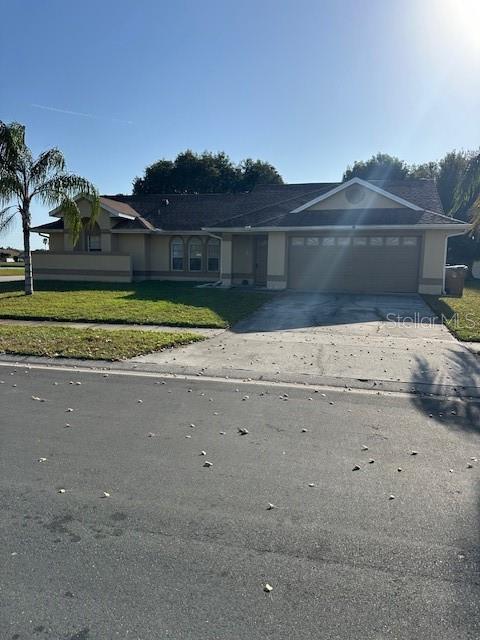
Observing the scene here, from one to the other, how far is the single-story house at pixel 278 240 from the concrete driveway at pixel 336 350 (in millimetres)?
5179

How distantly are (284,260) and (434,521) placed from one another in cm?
1732

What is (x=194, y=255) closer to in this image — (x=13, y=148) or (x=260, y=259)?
(x=260, y=259)

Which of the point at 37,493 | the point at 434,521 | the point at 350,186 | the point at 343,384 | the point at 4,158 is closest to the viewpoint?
the point at 434,521

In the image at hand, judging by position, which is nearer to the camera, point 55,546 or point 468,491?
point 55,546

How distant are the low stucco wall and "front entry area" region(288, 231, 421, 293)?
8.73 metres

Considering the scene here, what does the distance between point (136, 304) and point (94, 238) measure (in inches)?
456

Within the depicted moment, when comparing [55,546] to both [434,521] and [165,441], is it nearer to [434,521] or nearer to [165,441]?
[165,441]

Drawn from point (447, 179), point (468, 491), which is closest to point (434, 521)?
point (468, 491)

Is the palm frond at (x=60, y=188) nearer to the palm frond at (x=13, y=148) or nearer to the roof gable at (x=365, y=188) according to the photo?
the palm frond at (x=13, y=148)

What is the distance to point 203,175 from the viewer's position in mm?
48219

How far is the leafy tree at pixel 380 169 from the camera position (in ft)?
147

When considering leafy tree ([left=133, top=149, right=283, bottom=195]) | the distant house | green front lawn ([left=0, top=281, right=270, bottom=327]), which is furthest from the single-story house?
the distant house

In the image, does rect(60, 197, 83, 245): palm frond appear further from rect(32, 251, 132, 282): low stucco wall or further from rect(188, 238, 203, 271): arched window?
rect(188, 238, 203, 271): arched window

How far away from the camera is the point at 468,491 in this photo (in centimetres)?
371
